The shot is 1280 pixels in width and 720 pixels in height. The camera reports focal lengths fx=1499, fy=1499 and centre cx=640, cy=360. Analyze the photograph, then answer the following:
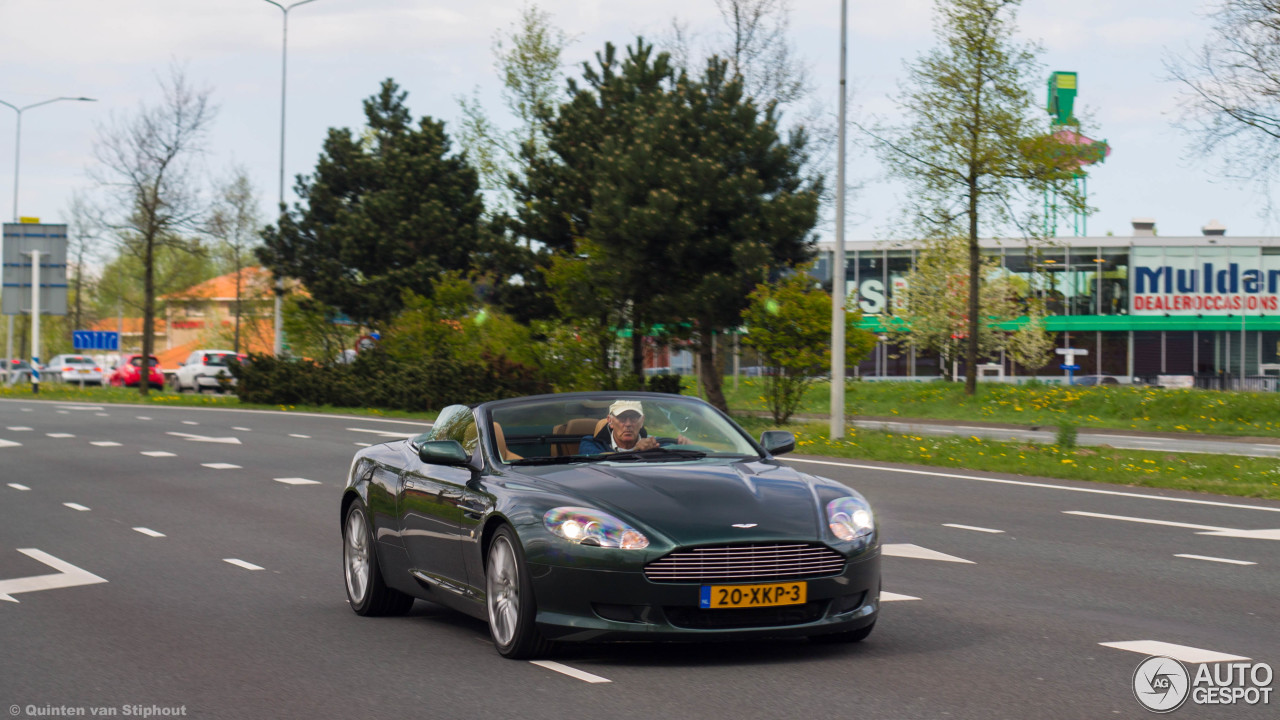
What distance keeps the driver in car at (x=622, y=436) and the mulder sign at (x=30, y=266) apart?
52.8 metres

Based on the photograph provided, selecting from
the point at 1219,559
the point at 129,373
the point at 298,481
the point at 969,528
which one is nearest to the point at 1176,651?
the point at 1219,559

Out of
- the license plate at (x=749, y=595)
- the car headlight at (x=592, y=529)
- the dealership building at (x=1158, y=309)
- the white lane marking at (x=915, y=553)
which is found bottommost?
the white lane marking at (x=915, y=553)

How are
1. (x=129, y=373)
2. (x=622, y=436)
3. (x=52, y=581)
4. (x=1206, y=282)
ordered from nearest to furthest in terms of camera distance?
(x=622, y=436)
(x=52, y=581)
(x=1206, y=282)
(x=129, y=373)

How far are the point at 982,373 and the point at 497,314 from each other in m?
34.8

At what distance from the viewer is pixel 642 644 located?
737cm

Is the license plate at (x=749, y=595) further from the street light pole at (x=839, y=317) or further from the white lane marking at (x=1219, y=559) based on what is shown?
the street light pole at (x=839, y=317)

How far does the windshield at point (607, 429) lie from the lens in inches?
311

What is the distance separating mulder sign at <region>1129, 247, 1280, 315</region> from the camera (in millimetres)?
66688

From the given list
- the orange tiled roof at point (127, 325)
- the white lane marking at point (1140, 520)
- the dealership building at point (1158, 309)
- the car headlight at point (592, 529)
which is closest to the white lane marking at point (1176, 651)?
the car headlight at point (592, 529)

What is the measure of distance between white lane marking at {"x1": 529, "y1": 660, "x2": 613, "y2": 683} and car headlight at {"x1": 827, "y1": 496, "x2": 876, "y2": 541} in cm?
126

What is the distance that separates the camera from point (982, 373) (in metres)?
68.7

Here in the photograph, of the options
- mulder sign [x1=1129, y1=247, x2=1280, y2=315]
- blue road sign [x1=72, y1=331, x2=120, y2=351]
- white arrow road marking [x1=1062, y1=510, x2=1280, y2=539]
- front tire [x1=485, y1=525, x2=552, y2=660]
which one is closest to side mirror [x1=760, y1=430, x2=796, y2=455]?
front tire [x1=485, y1=525, x2=552, y2=660]

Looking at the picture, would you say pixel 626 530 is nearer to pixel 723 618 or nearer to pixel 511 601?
pixel 723 618

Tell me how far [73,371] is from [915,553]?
216 feet
